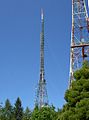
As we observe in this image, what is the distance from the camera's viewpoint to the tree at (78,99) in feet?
73.7

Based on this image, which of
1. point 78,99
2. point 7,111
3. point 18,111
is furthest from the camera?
point 7,111

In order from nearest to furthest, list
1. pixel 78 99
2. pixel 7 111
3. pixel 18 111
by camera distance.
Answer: pixel 78 99
pixel 18 111
pixel 7 111

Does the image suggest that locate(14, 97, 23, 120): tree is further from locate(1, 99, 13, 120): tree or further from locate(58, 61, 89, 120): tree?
locate(58, 61, 89, 120): tree

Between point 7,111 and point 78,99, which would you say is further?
point 7,111

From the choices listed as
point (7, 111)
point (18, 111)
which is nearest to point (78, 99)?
point (18, 111)

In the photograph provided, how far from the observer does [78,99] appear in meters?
23.2

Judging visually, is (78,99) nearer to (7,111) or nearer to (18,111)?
(18,111)

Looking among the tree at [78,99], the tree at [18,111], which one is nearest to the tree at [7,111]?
the tree at [18,111]

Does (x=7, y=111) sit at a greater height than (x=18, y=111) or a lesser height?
greater

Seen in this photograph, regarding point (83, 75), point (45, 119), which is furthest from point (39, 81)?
point (83, 75)

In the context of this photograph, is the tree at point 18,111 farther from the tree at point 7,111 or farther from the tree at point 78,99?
the tree at point 78,99

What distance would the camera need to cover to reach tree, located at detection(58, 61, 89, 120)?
22.5 metres

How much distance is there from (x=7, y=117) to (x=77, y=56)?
1944 inches

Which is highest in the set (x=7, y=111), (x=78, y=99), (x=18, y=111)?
(x=7, y=111)
